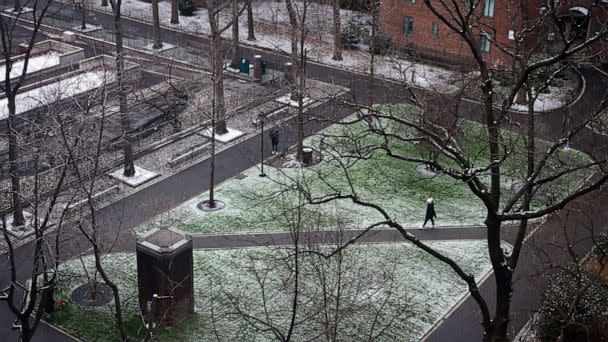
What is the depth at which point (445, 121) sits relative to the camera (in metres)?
35.4

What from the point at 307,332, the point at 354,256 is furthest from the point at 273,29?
the point at 307,332

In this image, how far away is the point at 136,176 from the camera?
114 feet

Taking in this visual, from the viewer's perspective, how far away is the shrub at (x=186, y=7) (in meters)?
58.1

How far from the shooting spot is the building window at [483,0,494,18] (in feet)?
160

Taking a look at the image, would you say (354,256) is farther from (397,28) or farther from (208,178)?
(397,28)

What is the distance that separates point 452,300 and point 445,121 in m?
10.9

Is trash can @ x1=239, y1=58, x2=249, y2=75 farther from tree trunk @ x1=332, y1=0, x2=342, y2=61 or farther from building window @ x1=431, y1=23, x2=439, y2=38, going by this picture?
building window @ x1=431, y1=23, x2=439, y2=38

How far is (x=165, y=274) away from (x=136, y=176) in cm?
1166

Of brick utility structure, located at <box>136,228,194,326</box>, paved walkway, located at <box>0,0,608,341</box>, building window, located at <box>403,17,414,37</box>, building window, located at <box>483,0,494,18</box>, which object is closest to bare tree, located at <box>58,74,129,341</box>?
brick utility structure, located at <box>136,228,194,326</box>

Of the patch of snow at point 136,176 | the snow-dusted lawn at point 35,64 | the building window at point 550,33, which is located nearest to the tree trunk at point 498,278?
the patch of snow at point 136,176

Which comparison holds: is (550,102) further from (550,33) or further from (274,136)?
(274,136)

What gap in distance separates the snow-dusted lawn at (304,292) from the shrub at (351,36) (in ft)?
81.5

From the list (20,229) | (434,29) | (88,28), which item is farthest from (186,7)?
(20,229)

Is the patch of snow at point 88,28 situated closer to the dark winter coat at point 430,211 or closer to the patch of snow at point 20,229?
the patch of snow at point 20,229
